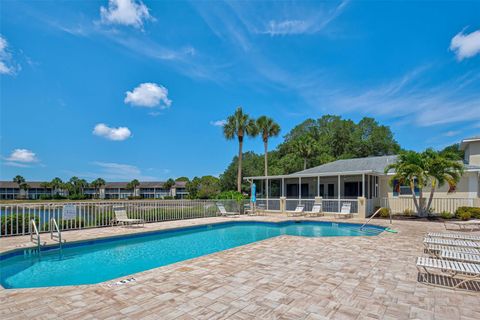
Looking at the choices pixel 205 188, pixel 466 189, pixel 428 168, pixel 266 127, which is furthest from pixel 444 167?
pixel 205 188

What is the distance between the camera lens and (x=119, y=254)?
7.82m

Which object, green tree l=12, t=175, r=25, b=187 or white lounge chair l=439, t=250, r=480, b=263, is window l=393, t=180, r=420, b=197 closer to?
white lounge chair l=439, t=250, r=480, b=263

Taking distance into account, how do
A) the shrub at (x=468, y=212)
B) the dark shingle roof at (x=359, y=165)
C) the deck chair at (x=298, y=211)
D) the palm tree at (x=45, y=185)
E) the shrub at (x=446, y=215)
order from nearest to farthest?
the shrub at (x=468, y=212)
the shrub at (x=446, y=215)
the deck chair at (x=298, y=211)
the dark shingle roof at (x=359, y=165)
the palm tree at (x=45, y=185)

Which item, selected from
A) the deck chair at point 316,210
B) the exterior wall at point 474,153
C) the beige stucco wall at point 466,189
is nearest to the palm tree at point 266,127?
the deck chair at point 316,210

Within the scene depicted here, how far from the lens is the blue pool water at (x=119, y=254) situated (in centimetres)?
591

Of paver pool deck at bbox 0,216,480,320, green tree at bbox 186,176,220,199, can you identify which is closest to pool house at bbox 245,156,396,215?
paver pool deck at bbox 0,216,480,320

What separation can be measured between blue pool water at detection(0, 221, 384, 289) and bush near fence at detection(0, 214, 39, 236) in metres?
2.40

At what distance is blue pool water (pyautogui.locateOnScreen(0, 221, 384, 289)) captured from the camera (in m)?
5.91

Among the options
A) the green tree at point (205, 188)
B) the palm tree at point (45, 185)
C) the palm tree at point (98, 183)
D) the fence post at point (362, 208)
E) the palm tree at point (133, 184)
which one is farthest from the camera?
the palm tree at point (133, 184)

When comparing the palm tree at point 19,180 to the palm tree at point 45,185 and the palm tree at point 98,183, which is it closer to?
the palm tree at point 45,185

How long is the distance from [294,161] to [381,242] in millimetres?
26400

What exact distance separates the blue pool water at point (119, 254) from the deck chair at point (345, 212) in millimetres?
2657

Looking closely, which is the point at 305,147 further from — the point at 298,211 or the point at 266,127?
the point at 298,211

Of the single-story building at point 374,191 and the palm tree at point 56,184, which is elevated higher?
the single-story building at point 374,191
